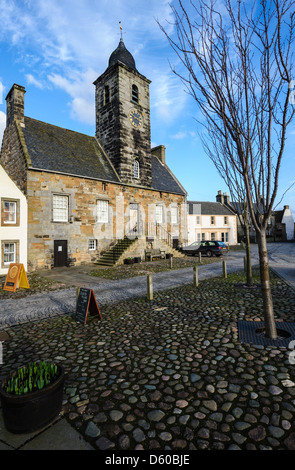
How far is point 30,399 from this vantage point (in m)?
2.49

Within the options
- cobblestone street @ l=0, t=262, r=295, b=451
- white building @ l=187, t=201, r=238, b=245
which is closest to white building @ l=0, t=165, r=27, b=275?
cobblestone street @ l=0, t=262, r=295, b=451

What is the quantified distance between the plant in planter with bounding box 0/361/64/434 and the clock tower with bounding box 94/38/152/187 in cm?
1926

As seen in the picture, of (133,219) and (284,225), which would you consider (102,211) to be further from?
(284,225)

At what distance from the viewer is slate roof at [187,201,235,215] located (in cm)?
3769

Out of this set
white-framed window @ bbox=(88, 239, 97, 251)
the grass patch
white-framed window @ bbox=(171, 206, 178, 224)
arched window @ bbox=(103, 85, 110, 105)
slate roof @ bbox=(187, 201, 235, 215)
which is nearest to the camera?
the grass patch

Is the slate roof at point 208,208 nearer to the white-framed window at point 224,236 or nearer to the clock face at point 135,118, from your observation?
the white-framed window at point 224,236

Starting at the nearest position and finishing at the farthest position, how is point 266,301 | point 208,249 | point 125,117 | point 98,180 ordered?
1. point 266,301
2. point 98,180
3. point 125,117
4. point 208,249

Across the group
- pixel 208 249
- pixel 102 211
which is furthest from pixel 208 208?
pixel 102 211

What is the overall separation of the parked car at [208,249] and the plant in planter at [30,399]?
72.7ft

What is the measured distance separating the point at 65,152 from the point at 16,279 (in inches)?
485

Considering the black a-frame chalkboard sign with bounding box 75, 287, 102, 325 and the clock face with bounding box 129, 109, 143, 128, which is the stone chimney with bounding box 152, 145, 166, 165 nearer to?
the clock face with bounding box 129, 109, 143, 128

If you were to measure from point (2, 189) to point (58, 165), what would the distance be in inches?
172

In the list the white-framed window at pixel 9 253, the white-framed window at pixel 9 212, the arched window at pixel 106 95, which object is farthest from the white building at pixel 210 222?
the white-framed window at pixel 9 212

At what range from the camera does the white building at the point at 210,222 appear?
122 ft
